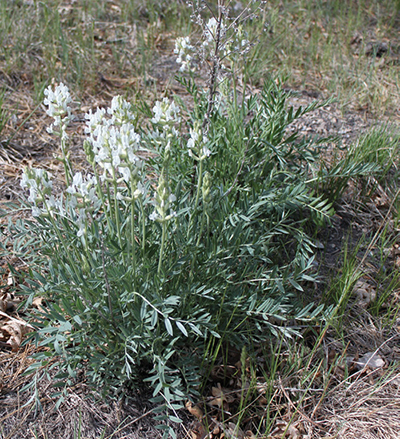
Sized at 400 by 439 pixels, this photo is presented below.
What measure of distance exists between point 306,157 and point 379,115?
1.95 m

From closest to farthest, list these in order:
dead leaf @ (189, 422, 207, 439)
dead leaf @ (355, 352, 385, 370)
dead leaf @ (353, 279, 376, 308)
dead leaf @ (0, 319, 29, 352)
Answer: dead leaf @ (189, 422, 207, 439) → dead leaf @ (0, 319, 29, 352) → dead leaf @ (355, 352, 385, 370) → dead leaf @ (353, 279, 376, 308)

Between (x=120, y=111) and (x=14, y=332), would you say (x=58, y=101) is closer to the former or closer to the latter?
(x=120, y=111)

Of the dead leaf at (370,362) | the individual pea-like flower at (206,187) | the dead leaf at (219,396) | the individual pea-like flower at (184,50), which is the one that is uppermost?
the individual pea-like flower at (184,50)

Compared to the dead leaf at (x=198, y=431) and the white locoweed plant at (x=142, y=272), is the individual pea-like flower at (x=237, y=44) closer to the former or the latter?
the white locoweed plant at (x=142, y=272)

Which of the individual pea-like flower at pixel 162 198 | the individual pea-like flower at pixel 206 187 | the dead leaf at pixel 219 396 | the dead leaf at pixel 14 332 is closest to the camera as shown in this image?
the individual pea-like flower at pixel 162 198

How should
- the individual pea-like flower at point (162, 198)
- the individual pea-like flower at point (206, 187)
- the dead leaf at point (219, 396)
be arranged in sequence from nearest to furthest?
the individual pea-like flower at point (162, 198)
the individual pea-like flower at point (206, 187)
the dead leaf at point (219, 396)

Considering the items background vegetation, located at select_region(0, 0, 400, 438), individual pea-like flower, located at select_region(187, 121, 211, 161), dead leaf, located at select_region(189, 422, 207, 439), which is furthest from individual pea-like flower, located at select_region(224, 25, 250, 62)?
dead leaf, located at select_region(189, 422, 207, 439)

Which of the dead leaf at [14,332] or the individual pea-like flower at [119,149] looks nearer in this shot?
the individual pea-like flower at [119,149]

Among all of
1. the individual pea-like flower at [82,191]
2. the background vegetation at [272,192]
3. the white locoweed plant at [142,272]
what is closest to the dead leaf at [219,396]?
the background vegetation at [272,192]

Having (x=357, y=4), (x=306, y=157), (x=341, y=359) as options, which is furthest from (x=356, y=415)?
(x=357, y=4)

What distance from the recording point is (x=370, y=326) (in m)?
2.61

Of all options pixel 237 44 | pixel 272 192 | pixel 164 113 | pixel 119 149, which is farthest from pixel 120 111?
pixel 237 44

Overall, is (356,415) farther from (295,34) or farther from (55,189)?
(295,34)

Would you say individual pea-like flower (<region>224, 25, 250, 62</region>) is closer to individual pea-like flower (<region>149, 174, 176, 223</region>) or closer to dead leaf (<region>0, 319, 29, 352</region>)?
individual pea-like flower (<region>149, 174, 176, 223</region>)
